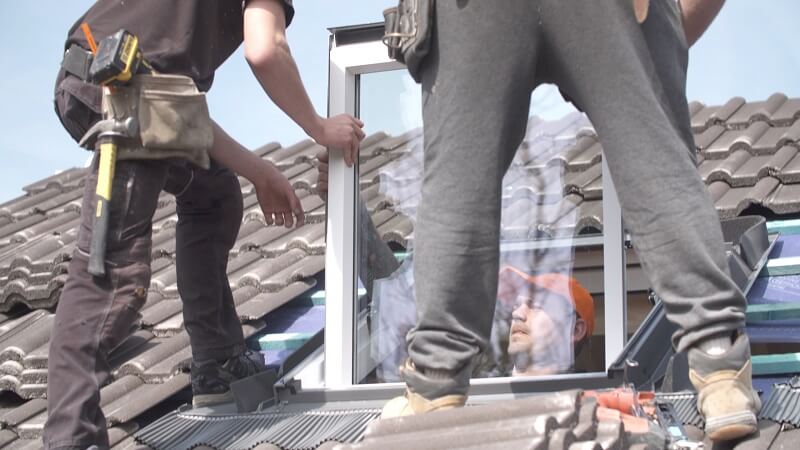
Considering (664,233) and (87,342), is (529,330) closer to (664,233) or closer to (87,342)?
(664,233)

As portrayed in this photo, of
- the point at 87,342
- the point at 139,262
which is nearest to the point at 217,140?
the point at 139,262

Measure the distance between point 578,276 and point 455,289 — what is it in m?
1.00

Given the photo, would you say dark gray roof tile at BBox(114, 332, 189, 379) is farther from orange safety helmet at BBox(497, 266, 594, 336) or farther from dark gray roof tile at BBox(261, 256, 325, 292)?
orange safety helmet at BBox(497, 266, 594, 336)

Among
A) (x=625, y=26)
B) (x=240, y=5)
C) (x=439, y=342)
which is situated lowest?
(x=439, y=342)

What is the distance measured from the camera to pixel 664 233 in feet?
6.65

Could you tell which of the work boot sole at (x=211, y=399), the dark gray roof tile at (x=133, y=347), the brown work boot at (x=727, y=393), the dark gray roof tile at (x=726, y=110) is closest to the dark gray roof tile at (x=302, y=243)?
the dark gray roof tile at (x=133, y=347)

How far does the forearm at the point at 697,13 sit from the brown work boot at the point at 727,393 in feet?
2.33

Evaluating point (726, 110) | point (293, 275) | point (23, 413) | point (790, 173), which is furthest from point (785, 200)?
point (23, 413)

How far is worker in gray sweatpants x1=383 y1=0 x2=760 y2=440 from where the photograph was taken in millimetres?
2029

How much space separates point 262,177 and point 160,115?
1.92ft

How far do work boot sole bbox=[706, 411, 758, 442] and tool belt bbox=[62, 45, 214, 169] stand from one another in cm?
144

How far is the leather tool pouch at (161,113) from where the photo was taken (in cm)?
265

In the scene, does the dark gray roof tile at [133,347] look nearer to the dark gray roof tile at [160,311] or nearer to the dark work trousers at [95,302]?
the dark gray roof tile at [160,311]

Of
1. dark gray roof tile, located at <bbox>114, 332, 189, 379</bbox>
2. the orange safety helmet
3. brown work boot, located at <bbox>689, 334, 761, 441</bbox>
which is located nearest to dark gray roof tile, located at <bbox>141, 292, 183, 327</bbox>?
dark gray roof tile, located at <bbox>114, 332, 189, 379</bbox>
